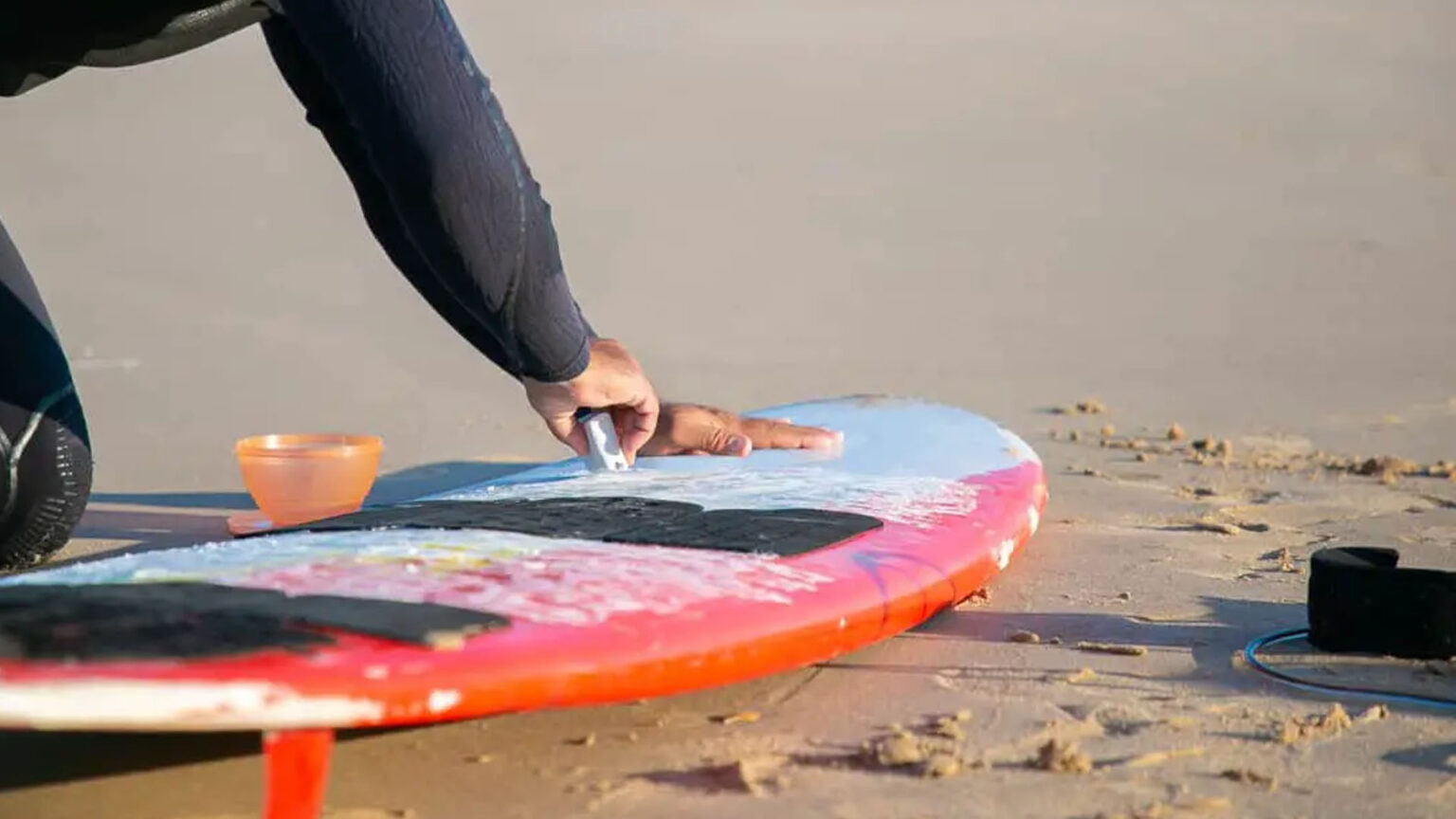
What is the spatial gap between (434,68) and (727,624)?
2.57 feet

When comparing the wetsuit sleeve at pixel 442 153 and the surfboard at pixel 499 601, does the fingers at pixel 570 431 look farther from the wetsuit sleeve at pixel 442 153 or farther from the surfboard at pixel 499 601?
the wetsuit sleeve at pixel 442 153

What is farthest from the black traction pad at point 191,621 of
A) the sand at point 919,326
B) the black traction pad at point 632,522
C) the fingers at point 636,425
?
the fingers at point 636,425

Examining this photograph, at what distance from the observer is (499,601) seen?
204 cm

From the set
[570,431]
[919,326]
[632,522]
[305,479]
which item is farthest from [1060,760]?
[919,326]

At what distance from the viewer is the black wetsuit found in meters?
2.32

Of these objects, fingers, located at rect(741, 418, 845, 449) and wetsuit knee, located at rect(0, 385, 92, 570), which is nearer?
wetsuit knee, located at rect(0, 385, 92, 570)

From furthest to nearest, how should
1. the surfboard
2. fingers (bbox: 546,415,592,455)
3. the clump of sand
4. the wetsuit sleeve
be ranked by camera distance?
fingers (bbox: 546,415,592,455) → the wetsuit sleeve → the clump of sand → the surfboard

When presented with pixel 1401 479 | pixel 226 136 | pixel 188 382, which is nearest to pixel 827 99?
pixel 226 136

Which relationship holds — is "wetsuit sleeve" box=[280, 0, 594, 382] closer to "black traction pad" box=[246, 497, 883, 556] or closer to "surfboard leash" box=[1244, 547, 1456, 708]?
"black traction pad" box=[246, 497, 883, 556]

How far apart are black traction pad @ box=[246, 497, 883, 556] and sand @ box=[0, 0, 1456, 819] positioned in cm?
19

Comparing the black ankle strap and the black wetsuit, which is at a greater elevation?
the black wetsuit

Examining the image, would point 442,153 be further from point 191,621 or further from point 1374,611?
point 1374,611

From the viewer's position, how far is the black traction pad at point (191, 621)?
1.72 meters

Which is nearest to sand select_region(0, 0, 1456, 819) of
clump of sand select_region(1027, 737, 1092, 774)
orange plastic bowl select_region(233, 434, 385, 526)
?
clump of sand select_region(1027, 737, 1092, 774)
